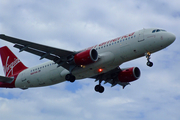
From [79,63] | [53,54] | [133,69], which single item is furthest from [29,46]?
[133,69]

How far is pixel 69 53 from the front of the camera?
114 feet

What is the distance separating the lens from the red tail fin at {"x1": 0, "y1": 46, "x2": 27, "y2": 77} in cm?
4313

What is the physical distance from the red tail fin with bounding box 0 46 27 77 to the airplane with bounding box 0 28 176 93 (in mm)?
3370

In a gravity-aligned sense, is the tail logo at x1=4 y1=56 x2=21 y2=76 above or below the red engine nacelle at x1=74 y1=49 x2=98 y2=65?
above

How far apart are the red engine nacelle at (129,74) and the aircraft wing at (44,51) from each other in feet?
27.5

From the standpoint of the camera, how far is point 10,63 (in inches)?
1753

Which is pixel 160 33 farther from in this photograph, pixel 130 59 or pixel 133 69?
pixel 133 69

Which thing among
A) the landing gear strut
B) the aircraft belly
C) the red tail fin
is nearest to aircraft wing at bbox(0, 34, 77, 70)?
the aircraft belly

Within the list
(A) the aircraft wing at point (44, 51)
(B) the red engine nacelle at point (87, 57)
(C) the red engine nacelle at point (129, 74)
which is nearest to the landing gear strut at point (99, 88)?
(C) the red engine nacelle at point (129, 74)

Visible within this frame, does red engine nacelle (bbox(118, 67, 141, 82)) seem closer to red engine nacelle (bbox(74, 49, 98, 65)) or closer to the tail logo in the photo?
red engine nacelle (bbox(74, 49, 98, 65))

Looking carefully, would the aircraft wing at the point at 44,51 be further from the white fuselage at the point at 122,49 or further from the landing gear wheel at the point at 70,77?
the white fuselage at the point at 122,49

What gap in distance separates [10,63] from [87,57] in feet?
52.6

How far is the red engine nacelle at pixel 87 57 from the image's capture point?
1305 inches

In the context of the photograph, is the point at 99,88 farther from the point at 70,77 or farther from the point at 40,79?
the point at 40,79
